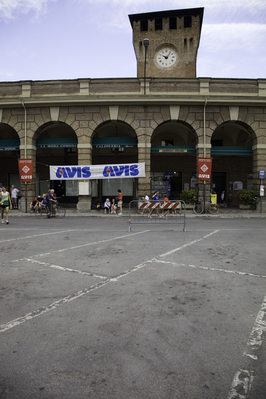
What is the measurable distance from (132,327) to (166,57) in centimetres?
3550

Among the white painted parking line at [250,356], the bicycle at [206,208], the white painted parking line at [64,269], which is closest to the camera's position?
the white painted parking line at [250,356]

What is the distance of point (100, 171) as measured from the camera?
20.6 metres

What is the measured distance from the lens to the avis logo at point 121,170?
20375mm

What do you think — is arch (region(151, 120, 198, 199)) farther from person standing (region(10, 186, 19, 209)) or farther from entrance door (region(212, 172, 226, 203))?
person standing (region(10, 186, 19, 209))

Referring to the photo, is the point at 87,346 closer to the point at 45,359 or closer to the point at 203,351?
the point at 45,359

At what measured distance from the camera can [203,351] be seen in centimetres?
272

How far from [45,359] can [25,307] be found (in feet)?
4.39

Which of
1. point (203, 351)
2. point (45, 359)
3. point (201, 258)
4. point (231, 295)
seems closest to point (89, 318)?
point (45, 359)

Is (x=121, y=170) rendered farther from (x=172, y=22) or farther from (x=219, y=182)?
(x=172, y=22)

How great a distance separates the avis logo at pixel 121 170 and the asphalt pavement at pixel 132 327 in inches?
562

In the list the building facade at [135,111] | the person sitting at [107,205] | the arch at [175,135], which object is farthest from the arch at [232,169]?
the person sitting at [107,205]

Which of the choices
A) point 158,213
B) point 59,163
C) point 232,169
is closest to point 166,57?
point 232,169

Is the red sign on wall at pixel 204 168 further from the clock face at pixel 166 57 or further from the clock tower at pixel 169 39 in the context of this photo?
the clock face at pixel 166 57

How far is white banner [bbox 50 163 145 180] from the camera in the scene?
2038cm
